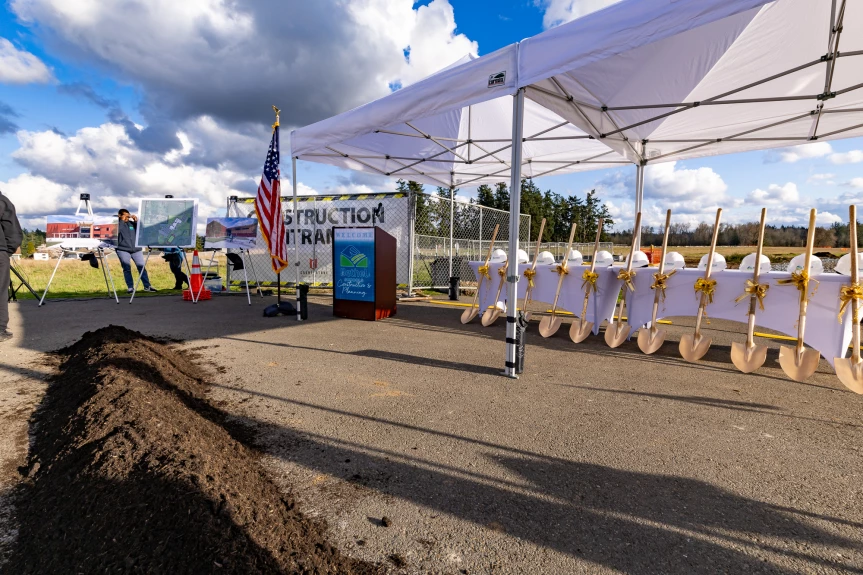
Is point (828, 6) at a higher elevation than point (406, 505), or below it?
higher

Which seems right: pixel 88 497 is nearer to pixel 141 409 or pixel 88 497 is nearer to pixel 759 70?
pixel 141 409

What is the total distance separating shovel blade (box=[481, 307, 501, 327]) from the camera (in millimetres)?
7730

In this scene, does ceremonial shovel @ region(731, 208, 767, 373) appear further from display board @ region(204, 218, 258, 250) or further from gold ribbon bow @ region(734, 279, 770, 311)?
display board @ region(204, 218, 258, 250)

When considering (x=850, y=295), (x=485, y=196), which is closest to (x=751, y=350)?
(x=850, y=295)

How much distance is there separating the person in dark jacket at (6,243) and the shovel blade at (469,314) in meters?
6.96

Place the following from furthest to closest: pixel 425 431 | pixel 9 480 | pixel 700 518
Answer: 1. pixel 425 431
2. pixel 9 480
3. pixel 700 518

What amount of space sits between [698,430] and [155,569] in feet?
12.0

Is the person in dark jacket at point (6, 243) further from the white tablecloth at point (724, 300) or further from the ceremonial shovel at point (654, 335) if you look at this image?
the ceremonial shovel at point (654, 335)

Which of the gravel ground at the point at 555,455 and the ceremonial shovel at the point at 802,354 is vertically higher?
the ceremonial shovel at the point at 802,354

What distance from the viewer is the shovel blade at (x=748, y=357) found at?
4871mm

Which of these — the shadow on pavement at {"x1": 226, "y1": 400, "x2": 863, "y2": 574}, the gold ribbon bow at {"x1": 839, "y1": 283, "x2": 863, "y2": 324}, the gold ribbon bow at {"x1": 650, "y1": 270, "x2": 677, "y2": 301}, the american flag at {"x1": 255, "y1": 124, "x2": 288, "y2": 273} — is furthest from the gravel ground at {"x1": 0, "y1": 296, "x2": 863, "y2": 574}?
the american flag at {"x1": 255, "y1": 124, "x2": 288, "y2": 273}

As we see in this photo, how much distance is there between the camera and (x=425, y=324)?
800 centimetres

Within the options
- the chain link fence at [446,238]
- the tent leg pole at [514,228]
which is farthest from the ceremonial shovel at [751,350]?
the chain link fence at [446,238]

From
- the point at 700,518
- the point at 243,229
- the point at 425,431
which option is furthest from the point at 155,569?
the point at 243,229
